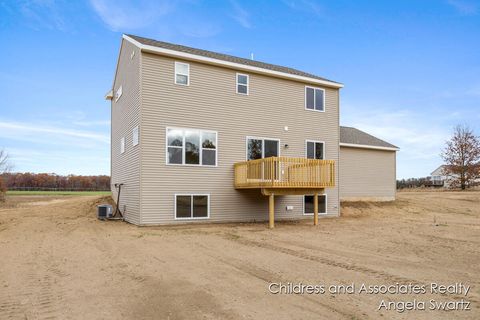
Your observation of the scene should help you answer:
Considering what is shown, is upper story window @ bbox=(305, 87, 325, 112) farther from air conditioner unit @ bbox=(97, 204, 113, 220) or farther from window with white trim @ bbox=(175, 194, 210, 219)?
air conditioner unit @ bbox=(97, 204, 113, 220)

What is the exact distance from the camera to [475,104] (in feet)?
91.2

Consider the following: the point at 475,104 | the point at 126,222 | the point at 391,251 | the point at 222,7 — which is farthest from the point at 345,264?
the point at 475,104

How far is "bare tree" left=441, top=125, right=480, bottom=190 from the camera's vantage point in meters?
34.7

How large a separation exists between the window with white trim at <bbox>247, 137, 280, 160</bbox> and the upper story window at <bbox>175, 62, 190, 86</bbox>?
3677mm

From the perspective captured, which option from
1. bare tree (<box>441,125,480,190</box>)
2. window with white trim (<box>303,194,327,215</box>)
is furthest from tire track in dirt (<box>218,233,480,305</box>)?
bare tree (<box>441,125,480,190</box>)

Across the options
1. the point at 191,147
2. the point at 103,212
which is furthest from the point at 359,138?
the point at 103,212

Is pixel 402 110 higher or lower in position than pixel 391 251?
higher

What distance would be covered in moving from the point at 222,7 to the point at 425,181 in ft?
134

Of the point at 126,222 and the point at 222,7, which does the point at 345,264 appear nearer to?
the point at 126,222

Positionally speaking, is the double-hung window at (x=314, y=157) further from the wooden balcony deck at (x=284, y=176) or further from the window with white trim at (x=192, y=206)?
the window with white trim at (x=192, y=206)

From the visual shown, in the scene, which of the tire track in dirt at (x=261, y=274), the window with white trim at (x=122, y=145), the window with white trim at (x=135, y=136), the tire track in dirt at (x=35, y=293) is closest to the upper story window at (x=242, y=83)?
the window with white trim at (x=135, y=136)

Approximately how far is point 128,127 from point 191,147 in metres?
3.22

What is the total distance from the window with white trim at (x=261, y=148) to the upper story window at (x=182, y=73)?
3.68 metres

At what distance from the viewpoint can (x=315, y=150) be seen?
1811cm
